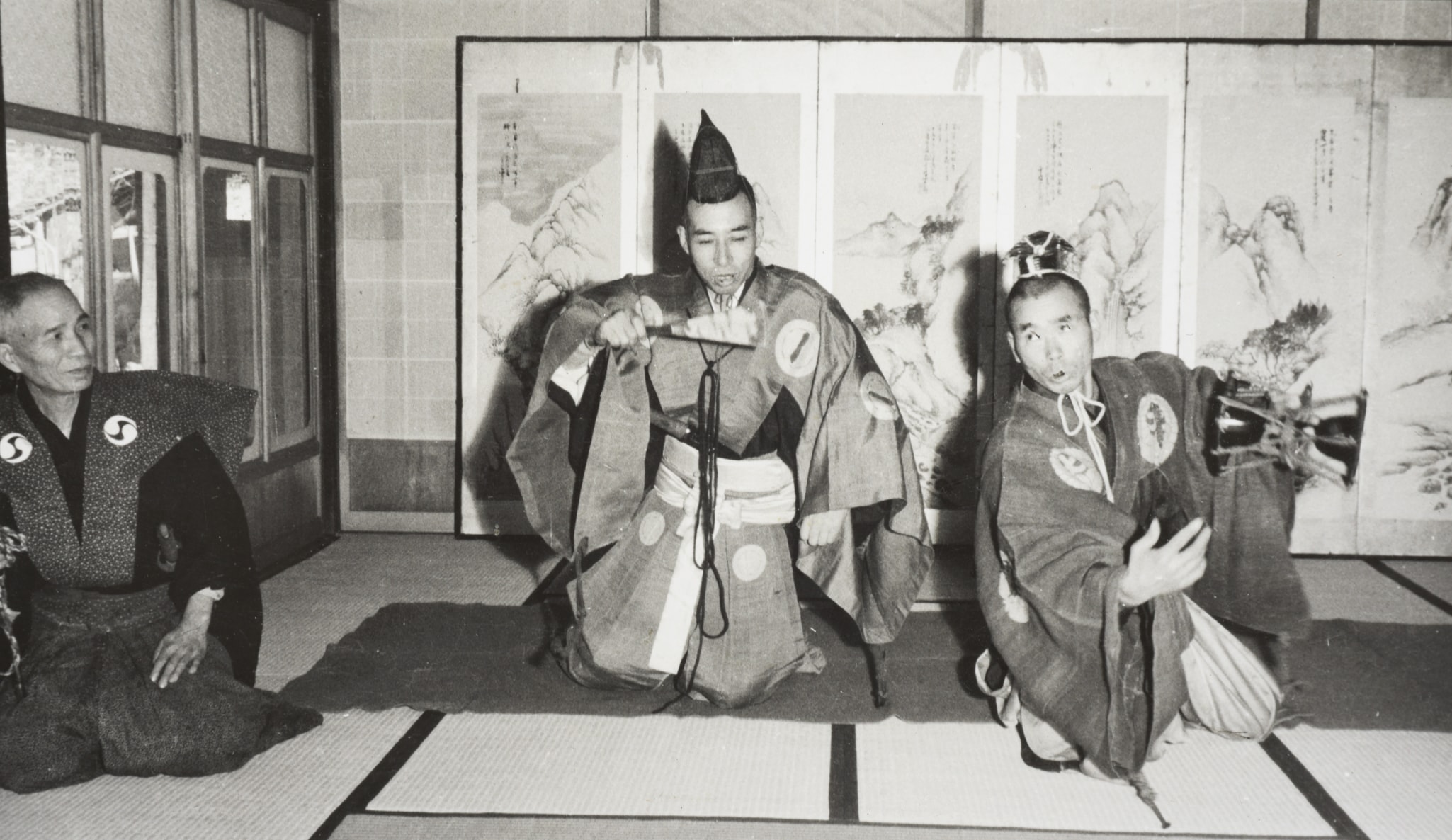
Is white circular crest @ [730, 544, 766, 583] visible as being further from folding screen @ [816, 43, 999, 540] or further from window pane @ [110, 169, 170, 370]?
window pane @ [110, 169, 170, 370]

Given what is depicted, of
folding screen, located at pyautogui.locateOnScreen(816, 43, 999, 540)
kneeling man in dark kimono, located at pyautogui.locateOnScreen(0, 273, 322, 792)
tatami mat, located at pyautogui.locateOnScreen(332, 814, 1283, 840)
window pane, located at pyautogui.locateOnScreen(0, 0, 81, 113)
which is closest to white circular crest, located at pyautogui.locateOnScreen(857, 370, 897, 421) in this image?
tatami mat, located at pyautogui.locateOnScreen(332, 814, 1283, 840)

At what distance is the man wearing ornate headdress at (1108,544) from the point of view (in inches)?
102

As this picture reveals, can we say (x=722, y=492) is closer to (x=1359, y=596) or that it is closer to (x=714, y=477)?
(x=714, y=477)

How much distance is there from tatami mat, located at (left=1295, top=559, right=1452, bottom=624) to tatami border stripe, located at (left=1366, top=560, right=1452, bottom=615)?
2 centimetres

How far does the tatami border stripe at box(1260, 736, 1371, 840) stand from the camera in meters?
2.42

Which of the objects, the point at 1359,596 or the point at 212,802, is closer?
the point at 212,802

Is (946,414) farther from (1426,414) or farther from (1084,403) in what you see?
(1084,403)

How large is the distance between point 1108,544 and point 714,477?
100cm

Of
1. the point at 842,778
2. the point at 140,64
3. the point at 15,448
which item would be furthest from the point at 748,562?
the point at 140,64

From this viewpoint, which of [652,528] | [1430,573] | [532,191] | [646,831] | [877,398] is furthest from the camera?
[532,191]

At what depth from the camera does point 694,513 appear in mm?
3145

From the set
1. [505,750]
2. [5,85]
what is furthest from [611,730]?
[5,85]

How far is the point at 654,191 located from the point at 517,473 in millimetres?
2041

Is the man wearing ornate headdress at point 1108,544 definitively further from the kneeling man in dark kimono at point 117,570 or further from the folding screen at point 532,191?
the folding screen at point 532,191
